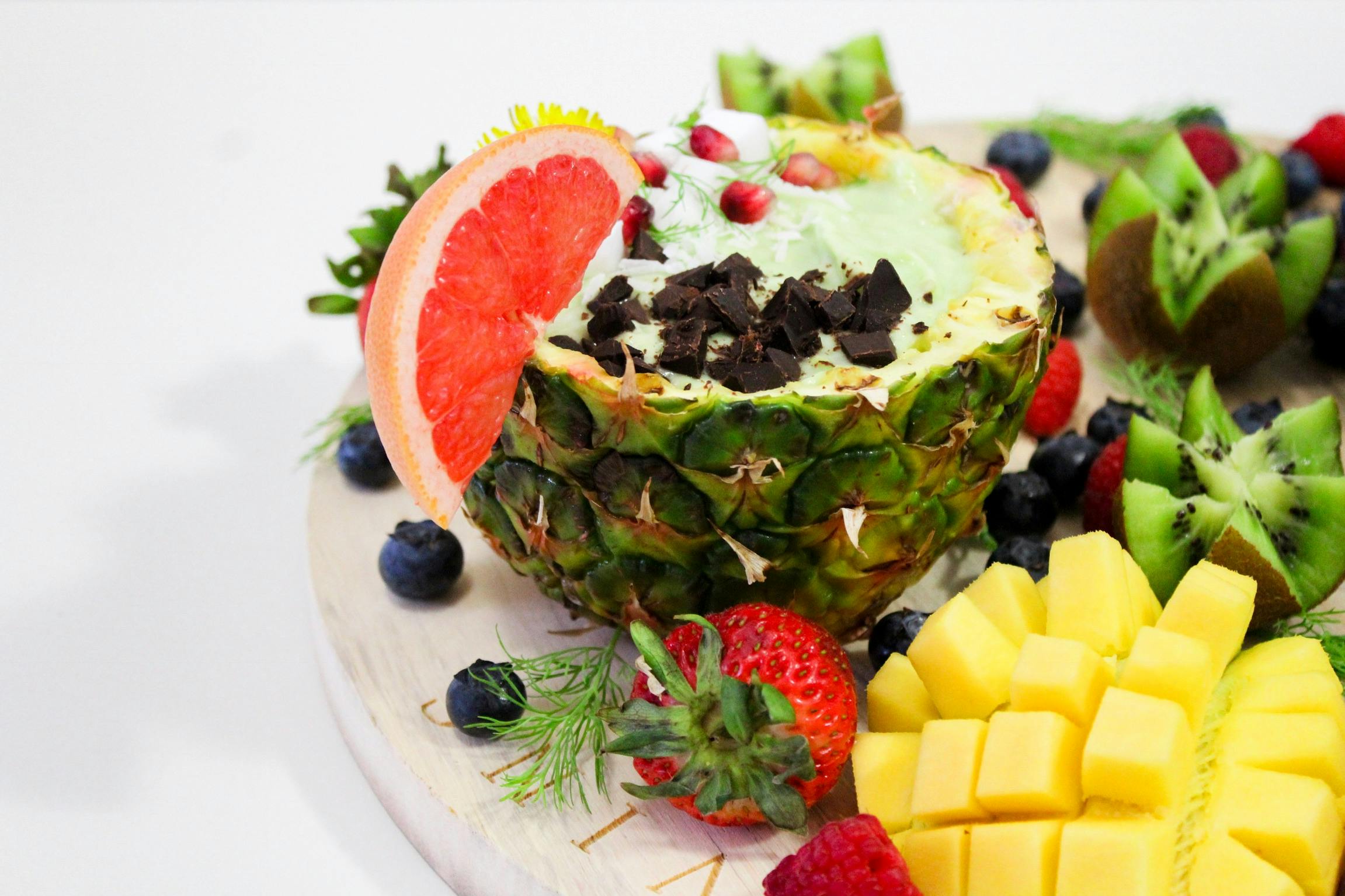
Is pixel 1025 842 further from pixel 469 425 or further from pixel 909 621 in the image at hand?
pixel 469 425

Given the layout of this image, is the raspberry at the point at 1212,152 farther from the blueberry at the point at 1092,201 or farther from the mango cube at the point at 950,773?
the mango cube at the point at 950,773

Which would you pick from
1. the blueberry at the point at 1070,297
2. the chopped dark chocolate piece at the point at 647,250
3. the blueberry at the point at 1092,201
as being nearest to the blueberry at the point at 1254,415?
the blueberry at the point at 1070,297

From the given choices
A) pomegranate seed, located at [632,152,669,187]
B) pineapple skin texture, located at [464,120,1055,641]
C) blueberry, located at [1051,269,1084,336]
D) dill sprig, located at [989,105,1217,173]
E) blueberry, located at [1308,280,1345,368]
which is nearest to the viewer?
pineapple skin texture, located at [464,120,1055,641]

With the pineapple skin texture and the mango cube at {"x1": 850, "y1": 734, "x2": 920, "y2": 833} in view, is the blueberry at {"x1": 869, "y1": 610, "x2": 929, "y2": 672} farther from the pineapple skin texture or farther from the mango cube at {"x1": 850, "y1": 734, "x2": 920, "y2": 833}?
the mango cube at {"x1": 850, "y1": 734, "x2": 920, "y2": 833}

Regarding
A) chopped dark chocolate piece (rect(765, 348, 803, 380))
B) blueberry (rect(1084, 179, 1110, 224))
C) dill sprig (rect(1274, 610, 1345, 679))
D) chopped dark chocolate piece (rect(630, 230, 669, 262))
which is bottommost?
dill sprig (rect(1274, 610, 1345, 679))

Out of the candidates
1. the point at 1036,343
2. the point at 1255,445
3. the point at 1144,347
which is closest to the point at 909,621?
the point at 1036,343

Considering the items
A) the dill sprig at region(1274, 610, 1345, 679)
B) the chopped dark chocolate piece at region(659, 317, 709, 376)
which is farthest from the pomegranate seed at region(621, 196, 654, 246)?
the dill sprig at region(1274, 610, 1345, 679)
